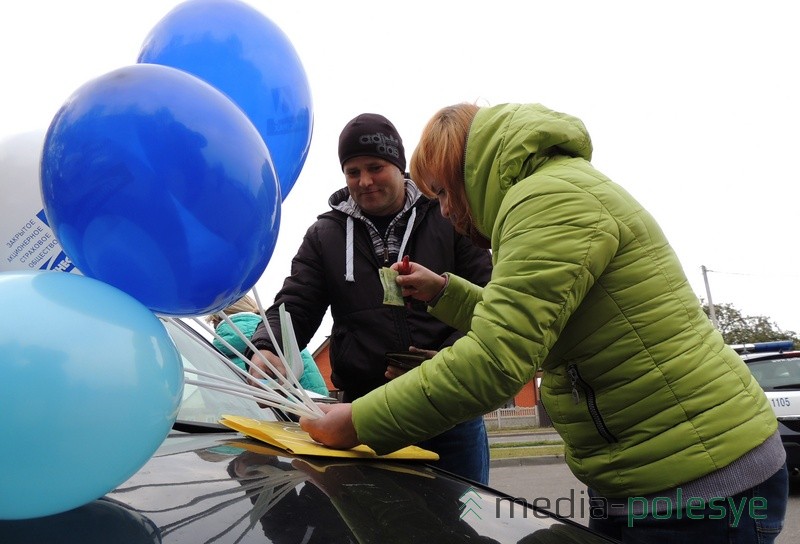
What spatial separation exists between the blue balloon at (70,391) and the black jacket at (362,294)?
1.28m

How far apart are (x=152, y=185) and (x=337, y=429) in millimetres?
651

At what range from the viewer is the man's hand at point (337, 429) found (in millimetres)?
1507

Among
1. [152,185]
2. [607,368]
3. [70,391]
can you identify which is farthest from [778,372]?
[70,391]

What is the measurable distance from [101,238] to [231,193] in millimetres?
228

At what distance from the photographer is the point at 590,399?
1.48 meters

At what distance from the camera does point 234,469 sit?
137 centimetres

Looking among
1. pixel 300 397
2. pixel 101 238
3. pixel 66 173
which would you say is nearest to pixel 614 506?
pixel 300 397

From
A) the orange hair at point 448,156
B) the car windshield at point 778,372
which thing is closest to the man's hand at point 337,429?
the orange hair at point 448,156

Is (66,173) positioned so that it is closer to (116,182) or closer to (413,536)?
(116,182)

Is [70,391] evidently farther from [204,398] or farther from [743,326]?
[743,326]

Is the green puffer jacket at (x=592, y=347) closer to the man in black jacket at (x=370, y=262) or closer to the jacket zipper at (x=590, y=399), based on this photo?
the jacket zipper at (x=590, y=399)

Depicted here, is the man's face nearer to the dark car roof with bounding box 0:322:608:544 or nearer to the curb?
the dark car roof with bounding box 0:322:608:544

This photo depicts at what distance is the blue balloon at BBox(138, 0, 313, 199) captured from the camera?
5.76 feet

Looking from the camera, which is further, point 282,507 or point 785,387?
point 785,387
